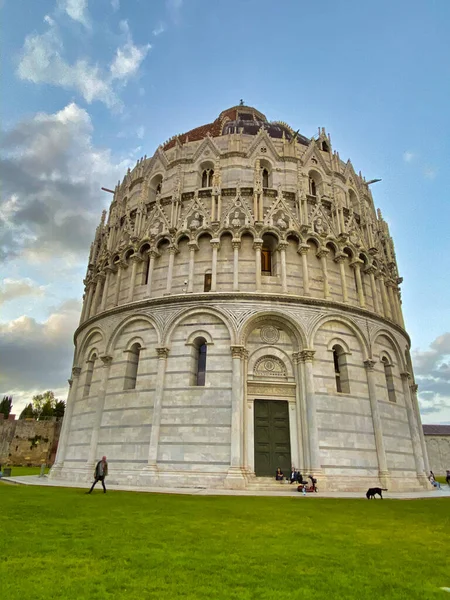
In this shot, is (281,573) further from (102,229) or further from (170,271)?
(102,229)

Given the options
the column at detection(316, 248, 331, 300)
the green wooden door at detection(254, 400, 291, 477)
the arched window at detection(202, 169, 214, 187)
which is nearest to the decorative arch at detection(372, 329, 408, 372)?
the column at detection(316, 248, 331, 300)

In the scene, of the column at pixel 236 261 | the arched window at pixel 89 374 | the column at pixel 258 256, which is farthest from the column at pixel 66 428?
the column at pixel 258 256

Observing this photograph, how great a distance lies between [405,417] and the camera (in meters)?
23.7

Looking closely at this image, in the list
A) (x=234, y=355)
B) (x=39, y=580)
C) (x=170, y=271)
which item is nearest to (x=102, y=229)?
(x=170, y=271)

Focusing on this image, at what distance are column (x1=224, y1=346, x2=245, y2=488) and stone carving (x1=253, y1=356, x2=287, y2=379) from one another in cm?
130

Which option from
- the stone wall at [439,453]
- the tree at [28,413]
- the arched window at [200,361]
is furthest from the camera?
the tree at [28,413]

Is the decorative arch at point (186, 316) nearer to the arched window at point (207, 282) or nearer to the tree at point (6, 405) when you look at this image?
the arched window at point (207, 282)

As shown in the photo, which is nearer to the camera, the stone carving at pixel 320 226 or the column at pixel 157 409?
the column at pixel 157 409

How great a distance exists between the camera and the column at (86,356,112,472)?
20.9 metres

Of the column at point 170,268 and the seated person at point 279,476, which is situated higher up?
the column at point 170,268

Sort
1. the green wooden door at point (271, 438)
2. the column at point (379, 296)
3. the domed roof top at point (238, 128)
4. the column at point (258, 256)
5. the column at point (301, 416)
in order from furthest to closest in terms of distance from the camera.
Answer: the domed roof top at point (238, 128) < the column at point (379, 296) < the column at point (258, 256) < the green wooden door at point (271, 438) < the column at point (301, 416)

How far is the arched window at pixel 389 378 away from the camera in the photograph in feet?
77.1

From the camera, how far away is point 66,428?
2400 cm

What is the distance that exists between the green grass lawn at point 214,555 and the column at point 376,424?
1082 centimetres
